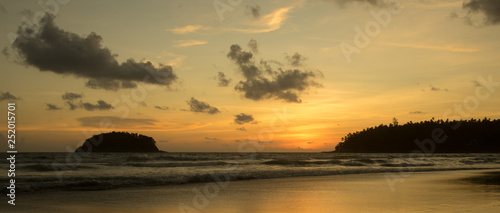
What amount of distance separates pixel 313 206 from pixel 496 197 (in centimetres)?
657

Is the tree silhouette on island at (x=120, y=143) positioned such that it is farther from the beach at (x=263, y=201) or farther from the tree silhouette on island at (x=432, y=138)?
the beach at (x=263, y=201)

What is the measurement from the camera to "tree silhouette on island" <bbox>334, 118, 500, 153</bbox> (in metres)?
138

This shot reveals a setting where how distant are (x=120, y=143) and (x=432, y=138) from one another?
118m

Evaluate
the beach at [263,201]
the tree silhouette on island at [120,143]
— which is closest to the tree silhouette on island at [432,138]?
the tree silhouette on island at [120,143]

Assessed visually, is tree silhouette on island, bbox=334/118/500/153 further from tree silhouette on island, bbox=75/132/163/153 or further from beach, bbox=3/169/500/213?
beach, bbox=3/169/500/213

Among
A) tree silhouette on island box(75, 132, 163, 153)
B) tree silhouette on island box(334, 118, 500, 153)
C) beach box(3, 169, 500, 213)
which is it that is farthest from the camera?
tree silhouette on island box(334, 118, 500, 153)

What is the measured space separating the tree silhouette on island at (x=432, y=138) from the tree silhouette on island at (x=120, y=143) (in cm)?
8873

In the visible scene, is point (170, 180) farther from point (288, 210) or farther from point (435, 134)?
point (435, 134)

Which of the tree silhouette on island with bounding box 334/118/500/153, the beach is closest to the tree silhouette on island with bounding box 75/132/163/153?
the tree silhouette on island with bounding box 334/118/500/153

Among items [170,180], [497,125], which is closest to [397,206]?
[170,180]

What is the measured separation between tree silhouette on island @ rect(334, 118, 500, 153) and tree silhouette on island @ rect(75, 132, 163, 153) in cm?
Answer: 8873

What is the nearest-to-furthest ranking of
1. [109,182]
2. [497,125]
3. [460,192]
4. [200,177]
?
[460,192] < [109,182] < [200,177] < [497,125]

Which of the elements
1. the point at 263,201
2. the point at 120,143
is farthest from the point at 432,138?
the point at 263,201

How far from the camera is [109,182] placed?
1933 cm
